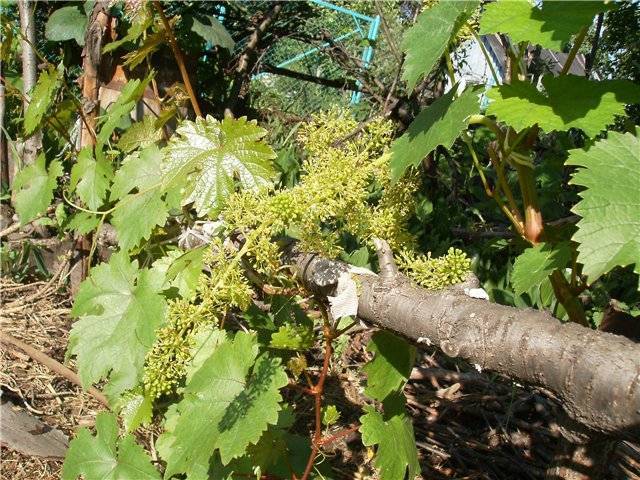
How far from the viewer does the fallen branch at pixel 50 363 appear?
196 centimetres

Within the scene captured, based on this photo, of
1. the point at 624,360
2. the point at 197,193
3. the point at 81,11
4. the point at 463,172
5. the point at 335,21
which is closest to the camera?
the point at 624,360

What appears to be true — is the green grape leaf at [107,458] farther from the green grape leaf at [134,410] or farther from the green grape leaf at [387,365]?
the green grape leaf at [387,365]

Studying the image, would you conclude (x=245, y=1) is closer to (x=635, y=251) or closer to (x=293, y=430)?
(x=293, y=430)

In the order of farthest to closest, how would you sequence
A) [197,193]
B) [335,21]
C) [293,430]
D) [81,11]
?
[335,21] < [81,11] < [293,430] < [197,193]

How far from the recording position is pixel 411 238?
1.25 metres

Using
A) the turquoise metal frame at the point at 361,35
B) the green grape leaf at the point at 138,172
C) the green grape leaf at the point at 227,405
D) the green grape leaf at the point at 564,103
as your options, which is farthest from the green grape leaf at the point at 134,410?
the turquoise metal frame at the point at 361,35

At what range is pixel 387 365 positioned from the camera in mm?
1244

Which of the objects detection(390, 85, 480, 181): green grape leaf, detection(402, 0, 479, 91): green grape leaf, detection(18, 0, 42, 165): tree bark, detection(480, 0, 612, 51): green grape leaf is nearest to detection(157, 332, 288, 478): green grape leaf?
detection(390, 85, 480, 181): green grape leaf

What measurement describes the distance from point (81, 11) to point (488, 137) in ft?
6.58

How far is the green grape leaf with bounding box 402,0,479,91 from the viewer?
0.96 m

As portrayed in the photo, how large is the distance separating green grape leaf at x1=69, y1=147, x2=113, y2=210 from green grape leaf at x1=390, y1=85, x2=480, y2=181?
1.00m

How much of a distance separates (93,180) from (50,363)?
0.62m

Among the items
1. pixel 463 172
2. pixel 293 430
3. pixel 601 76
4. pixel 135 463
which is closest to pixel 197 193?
pixel 135 463

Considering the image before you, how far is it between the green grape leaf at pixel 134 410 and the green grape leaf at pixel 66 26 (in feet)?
7.10
